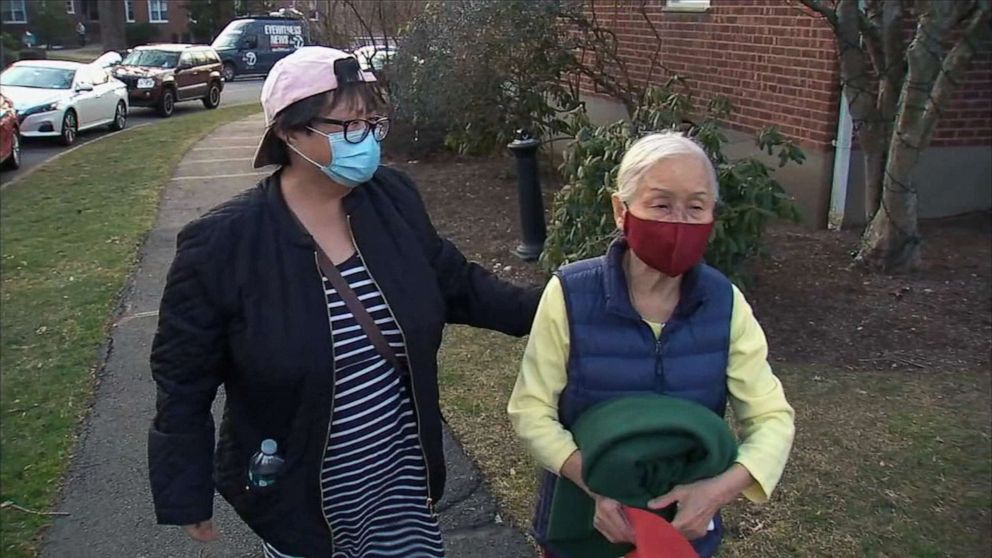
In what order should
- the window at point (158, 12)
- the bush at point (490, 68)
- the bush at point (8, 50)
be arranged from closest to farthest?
the bush at point (490, 68) < the bush at point (8, 50) < the window at point (158, 12)

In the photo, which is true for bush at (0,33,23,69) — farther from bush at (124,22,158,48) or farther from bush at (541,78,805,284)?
bush at (541,78,805,284)

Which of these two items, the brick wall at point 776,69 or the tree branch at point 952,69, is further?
the brick wall at point 776,69

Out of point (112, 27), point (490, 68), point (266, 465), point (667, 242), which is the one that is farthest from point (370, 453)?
point (112, 27)

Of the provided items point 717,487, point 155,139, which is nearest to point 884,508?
point 717,487

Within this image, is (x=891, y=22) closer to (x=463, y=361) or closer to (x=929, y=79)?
(x=929, y=79)

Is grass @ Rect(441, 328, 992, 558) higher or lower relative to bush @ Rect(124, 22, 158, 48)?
lower

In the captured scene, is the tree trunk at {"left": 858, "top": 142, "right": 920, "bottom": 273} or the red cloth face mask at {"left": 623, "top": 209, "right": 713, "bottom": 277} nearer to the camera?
the red cloth face mask at {"left": 623, "top": 209, "right": 713, "bottom": 277}

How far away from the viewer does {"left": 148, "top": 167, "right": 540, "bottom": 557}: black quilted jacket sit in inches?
88.4

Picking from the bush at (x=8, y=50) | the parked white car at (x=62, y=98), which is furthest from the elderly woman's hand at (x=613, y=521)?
the bush at (x=8, y=50)

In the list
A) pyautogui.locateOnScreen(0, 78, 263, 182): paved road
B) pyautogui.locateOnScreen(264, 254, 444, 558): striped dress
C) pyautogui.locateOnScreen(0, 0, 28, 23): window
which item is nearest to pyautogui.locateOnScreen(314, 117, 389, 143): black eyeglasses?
pyautogui.locateOnScreen(264, 254, 444, 558): striped dress

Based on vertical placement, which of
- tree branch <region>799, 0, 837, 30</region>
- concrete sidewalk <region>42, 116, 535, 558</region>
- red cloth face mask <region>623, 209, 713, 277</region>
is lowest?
concrete sidewalk <region>42, 116, 535, 558</region>

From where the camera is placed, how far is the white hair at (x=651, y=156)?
6.91 feet

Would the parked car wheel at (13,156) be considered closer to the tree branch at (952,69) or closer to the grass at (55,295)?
the grass at (55,295)

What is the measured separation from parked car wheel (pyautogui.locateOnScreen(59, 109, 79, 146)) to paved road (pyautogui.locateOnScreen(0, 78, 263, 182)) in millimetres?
139
